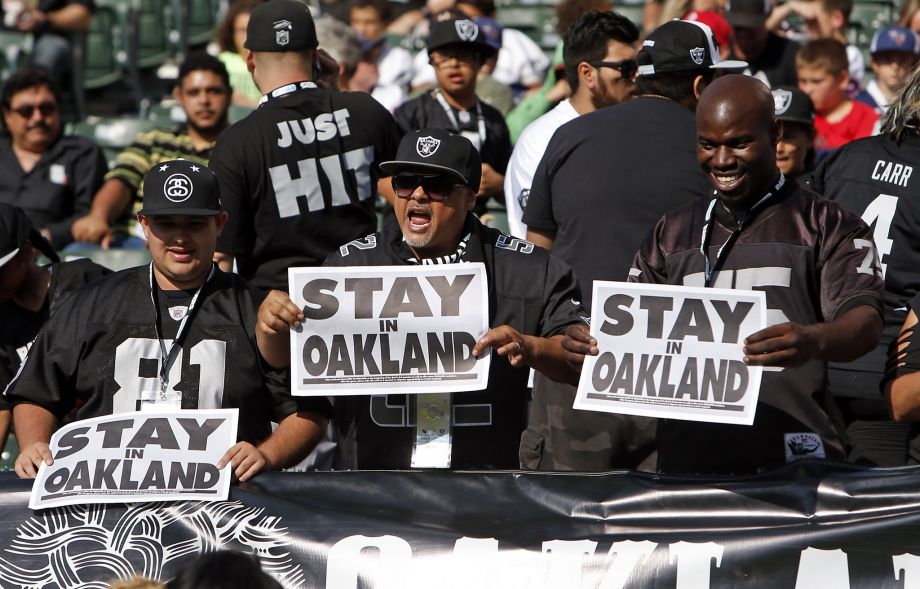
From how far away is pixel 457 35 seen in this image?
7449mm

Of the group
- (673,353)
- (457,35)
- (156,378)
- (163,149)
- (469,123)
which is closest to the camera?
(673,353)

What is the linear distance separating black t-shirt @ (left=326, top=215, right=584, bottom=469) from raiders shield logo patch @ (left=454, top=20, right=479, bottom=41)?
2912 mm

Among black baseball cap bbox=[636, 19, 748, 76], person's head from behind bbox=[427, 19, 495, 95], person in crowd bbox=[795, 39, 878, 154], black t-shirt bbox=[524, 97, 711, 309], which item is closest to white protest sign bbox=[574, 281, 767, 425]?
black t-shirt bbox=[524, 97, 711, 309]

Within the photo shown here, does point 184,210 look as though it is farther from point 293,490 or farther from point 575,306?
point 575,306

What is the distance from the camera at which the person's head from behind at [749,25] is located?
8.88 metres

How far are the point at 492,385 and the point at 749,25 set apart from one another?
16.7 feet

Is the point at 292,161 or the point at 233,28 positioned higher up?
the point at 233,28

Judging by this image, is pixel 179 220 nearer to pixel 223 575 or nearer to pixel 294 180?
pixel 294 180

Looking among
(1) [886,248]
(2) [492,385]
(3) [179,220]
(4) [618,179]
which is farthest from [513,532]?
(1) [886,248]

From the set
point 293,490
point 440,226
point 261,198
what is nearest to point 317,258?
point 261,198

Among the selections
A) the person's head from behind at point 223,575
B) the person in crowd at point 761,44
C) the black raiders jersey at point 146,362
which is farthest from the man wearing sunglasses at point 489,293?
the person in crowd at point 761,44

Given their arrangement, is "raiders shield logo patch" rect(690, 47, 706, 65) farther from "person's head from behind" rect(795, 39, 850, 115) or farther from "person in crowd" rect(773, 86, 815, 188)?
"person's head from behind" rect(795, 39, 850, 115)

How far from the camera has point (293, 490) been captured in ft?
13.9

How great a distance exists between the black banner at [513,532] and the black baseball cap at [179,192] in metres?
0.95
